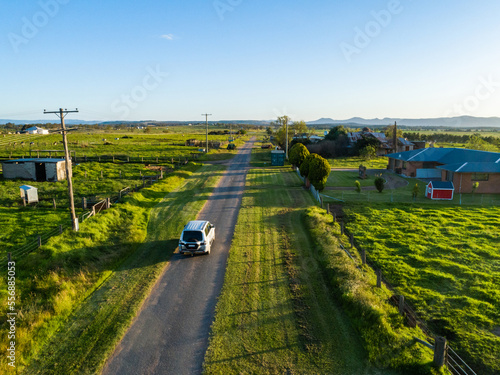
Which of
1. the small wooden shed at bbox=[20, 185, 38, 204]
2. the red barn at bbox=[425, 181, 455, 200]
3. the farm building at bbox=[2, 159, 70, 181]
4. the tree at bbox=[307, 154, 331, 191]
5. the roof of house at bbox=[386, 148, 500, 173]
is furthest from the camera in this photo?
the farm building at bbox=[2, 159, 70, 181]

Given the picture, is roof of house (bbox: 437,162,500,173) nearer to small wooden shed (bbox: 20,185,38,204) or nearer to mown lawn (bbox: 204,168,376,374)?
mown lawn (bbox: 204,168,376,374)

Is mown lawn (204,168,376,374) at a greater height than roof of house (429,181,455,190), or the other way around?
roof of house (429,181,455,190)

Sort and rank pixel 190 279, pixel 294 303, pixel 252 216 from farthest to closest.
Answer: pixel 252 216 < pixel 190 279 < pixel 294 303

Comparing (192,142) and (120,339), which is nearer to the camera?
(120,339)

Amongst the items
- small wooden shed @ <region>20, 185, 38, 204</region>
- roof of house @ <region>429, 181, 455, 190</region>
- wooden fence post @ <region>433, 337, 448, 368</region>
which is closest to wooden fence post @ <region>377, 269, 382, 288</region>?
wooden fence post @ <region>433, 337, 448, 368</region>

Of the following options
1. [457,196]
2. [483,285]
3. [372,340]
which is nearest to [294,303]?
[372,340]

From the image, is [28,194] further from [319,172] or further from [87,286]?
[319,172]

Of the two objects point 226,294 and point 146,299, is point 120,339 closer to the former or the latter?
point 146,299

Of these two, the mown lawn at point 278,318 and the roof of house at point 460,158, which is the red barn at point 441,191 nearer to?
the roof of house at point 460,158
